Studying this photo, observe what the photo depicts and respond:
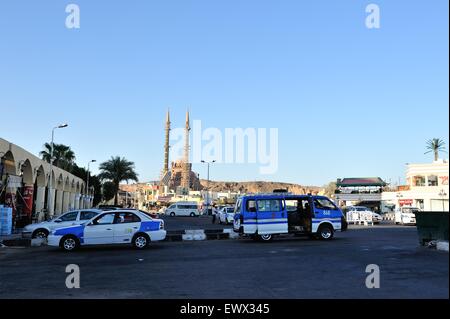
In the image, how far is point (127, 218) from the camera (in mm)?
17719

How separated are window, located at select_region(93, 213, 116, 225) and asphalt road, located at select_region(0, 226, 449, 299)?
185 cm

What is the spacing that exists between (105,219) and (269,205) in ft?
23.5

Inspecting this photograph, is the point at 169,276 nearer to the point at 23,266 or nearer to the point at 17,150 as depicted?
the point at 23,266

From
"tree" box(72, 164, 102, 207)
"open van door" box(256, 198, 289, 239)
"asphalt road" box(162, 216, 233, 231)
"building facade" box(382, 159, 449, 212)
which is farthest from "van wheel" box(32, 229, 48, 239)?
"tree" box(72, 164, 102, 207)

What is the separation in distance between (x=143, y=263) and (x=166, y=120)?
541ft

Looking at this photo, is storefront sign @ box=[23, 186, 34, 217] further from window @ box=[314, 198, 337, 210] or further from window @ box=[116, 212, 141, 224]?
window @ box=[314, 198, 337, 210]

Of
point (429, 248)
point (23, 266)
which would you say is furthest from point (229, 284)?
point (429, 248)

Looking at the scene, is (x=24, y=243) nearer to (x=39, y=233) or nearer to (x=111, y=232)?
(x=39, y=233)

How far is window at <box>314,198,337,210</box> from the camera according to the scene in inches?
789

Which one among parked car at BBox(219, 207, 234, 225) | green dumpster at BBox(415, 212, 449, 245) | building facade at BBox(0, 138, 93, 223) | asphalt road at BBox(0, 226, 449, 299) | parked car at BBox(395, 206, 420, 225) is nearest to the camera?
asphalt road at BBox(0, 226, 449, 299)

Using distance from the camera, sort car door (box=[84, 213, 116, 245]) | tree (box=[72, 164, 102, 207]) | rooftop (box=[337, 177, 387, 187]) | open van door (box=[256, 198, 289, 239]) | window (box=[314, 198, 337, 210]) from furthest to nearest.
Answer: rooftop (box=[337, 177, 387, 187]), tree (box=[72, 164, 102, 207]), window (box=[314, 198, 337, 210]), open van door (box=[256, 198, 289, 239]), car door (box=[84, 213, 116, 245])

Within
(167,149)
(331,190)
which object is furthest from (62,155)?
(167,149)

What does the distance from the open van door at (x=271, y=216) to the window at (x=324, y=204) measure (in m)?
1.50
